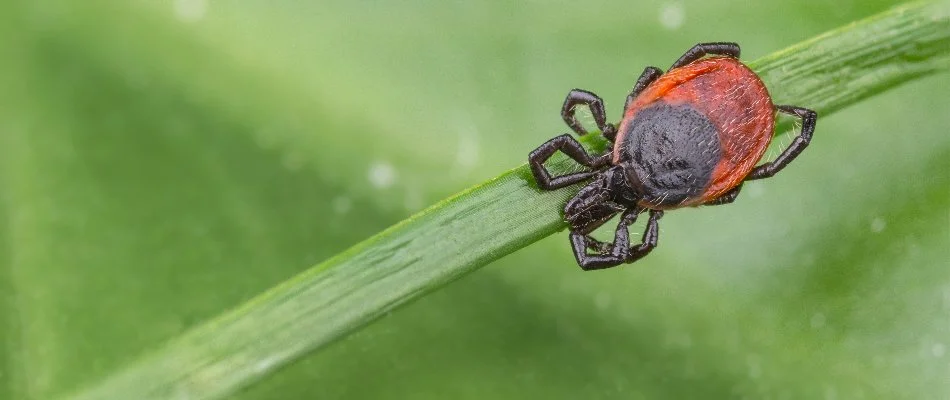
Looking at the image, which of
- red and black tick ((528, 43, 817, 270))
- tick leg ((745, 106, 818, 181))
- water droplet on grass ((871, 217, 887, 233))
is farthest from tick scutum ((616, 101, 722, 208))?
water droplet on grass ((871, 217, 887, 233))

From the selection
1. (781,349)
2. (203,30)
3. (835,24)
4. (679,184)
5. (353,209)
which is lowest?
(781,349)

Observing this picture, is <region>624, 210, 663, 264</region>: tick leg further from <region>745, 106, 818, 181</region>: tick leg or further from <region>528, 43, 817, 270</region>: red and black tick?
<region>745, 106, 818, 181</region>: tick leg

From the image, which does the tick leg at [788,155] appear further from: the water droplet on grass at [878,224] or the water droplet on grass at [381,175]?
the water droplet on grass at [381,175]

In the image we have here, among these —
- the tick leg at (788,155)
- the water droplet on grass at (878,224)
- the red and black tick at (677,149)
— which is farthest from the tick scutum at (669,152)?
the water droplet on grass at (878,224)

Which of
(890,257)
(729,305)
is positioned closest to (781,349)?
(729,305)

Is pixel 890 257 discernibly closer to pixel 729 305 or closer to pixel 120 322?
pixel 729 305

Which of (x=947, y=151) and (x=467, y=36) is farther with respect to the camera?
(x=467, y=36)

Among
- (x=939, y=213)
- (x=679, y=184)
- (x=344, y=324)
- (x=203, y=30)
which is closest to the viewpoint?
(x=344, y=324)

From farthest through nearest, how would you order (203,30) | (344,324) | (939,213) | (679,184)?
1. (203,30)
2. (939,213)
3. (679,184)
4. (344,324)
